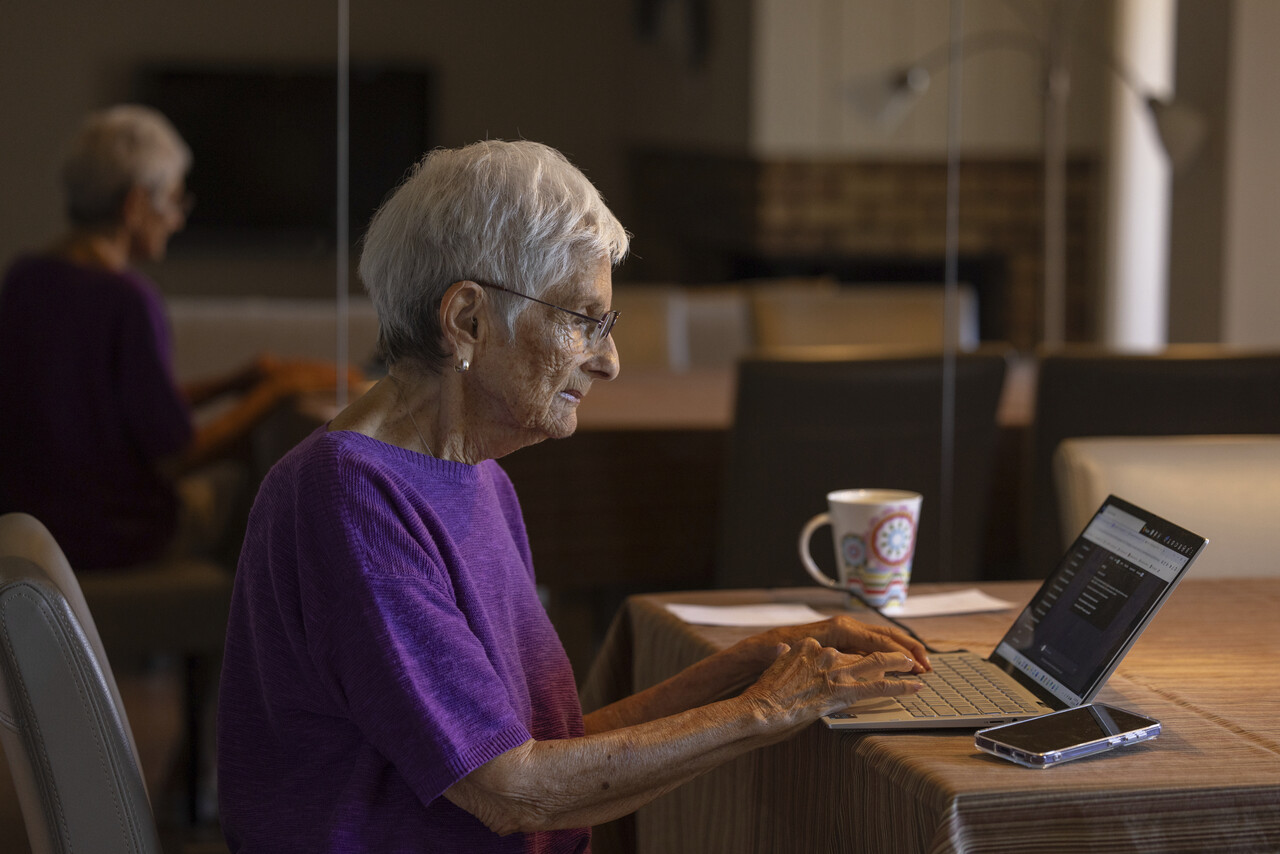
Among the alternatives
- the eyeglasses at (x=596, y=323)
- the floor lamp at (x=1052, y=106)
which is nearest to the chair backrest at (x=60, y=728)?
the eyeglasses at (x=596, y=323)

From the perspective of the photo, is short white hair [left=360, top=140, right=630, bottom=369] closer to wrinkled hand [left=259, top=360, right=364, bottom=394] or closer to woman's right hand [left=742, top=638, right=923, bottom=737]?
woman's right hand [left=742, top=638, right=923, bottom=737]

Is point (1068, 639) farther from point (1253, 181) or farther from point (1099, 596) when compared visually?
point (1253, 181)

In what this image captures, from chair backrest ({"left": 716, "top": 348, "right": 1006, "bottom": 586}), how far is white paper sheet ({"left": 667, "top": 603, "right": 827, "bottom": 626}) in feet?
2.69

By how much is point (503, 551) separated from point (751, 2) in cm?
162

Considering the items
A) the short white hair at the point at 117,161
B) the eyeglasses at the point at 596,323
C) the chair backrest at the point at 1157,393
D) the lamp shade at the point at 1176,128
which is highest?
the lamp shade at the point at 1176,128

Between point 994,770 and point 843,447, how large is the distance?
4.60ft

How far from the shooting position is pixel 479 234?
110 centimetres

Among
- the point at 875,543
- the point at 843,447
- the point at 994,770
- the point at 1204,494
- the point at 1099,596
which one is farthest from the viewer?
the point at 843,447

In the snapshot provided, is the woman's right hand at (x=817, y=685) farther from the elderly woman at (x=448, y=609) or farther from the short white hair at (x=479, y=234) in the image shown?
the short white hair at (x=479, y=234)

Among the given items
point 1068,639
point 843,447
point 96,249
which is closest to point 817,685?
point 1068,639

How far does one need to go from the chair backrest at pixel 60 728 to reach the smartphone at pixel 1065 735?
0.68 meters

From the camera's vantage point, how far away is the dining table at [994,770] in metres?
0.93

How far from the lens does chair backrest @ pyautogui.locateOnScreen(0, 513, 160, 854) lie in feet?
3.53

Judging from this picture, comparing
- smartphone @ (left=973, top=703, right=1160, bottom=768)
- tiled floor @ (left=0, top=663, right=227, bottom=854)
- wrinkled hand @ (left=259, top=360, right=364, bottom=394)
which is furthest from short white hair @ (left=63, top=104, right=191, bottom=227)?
smartphone @ (left=973, top=703, right=1160, bottom=768)
